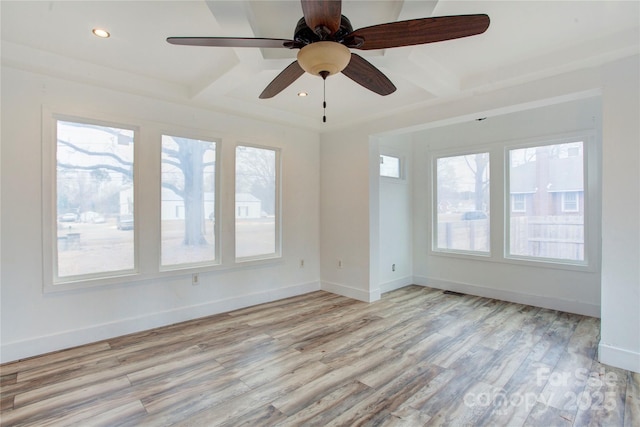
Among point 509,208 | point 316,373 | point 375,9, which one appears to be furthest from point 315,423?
point 509,208

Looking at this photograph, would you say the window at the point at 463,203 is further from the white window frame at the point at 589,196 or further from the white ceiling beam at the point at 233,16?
the white ceiling beam at the point at 233,16

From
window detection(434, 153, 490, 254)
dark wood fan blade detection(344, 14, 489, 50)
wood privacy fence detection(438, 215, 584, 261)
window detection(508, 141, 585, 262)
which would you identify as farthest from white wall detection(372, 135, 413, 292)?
dark wood fan blade detection(344, 14, 489, 50)

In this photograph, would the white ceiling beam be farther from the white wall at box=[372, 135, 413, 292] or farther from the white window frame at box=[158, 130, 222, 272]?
the white wall at box=[372, 135, 413, 292]

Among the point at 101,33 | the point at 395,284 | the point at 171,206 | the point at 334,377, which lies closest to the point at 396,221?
the point at 395,284

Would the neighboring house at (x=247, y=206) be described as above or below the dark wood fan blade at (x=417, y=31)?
below

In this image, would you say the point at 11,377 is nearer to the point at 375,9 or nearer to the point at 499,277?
the point at 375,9

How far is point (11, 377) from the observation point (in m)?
Result: 2.48

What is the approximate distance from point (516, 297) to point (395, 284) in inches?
67.6

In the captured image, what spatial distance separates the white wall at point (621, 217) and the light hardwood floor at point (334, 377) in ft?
0.94

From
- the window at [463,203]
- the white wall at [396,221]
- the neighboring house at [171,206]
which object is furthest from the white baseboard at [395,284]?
the neighboring house at [171,206]

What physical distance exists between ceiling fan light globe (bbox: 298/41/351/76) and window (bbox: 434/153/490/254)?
12.2 ft

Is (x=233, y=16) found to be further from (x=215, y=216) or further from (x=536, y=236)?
(x=536, y=236)

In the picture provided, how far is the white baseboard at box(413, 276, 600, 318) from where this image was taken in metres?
3.82

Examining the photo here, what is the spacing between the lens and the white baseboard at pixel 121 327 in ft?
9.11
